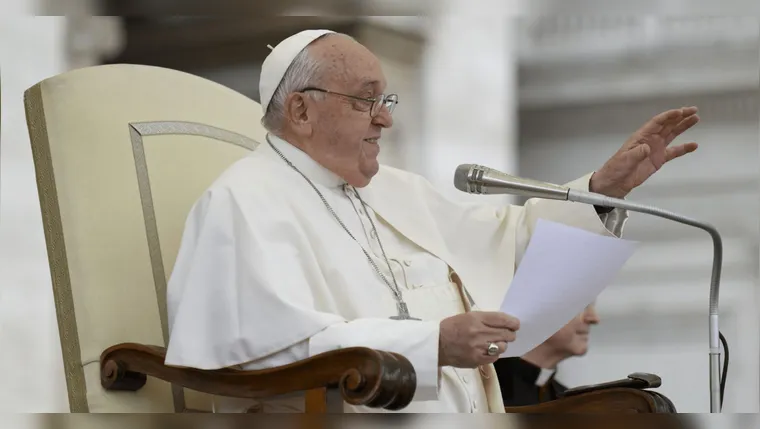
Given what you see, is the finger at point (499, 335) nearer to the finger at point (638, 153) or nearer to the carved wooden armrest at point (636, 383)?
the carved wooden armrest at point (636, 383)

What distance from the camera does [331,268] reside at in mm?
2895

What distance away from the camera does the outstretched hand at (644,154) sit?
2932 millimetres

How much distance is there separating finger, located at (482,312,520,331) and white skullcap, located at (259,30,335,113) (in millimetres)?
1006

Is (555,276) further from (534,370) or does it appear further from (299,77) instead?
(534,370)

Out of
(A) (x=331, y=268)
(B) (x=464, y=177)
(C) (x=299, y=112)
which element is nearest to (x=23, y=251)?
(C) (x=299, y=112)

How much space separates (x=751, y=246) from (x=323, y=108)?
3391mm

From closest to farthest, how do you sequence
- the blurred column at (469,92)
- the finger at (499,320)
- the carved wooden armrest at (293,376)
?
1. the carved wooden armrest at (293,376)
2. the finger at (499,320)
3. the blurred column at (469,92)

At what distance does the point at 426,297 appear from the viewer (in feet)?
9.78

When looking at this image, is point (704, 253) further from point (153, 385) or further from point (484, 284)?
point (153, 385)

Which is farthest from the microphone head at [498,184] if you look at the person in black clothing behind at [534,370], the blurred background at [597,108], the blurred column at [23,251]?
the blurred background at [597,108]

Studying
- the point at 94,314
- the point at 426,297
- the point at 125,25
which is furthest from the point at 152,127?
the point at 125,25

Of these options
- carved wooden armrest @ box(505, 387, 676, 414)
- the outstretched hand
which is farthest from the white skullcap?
carved wooden armrest @ box(505, 387, 676, 414)

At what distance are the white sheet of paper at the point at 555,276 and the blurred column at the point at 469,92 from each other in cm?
333

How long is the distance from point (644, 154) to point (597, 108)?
337 cm
